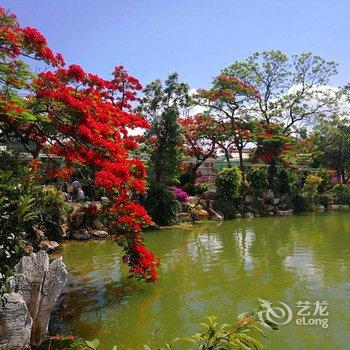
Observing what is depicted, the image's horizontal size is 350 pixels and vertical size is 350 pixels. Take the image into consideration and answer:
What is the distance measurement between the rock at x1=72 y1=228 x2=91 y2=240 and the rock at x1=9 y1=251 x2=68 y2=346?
9.10 m

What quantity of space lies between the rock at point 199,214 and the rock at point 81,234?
6140 mm

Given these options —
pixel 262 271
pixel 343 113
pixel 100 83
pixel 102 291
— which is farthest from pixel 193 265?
pixel 343 113

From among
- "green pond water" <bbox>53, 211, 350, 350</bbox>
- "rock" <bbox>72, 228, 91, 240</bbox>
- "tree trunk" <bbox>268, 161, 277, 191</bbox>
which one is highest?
"tree trunk" <bbox>268, 161, 277, 191</bbox>

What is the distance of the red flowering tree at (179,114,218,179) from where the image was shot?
78.7 ft

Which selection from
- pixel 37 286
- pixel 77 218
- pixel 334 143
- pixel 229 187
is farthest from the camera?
pixel 334 143

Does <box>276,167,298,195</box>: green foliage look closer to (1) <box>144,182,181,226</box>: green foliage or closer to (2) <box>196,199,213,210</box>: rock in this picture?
(2) <box>196,199,213,210</box>: rock

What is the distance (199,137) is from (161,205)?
7.82m

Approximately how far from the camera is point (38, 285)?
5586 millimetres

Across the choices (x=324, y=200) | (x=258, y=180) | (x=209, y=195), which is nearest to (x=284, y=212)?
(x=258, y=180)

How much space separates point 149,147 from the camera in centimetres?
1902

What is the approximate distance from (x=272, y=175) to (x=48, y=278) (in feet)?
69.4

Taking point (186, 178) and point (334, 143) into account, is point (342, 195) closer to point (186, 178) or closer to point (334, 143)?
point (334, 143)

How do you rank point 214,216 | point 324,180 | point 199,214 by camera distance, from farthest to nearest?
point 324,180 < point 214,216 < point 199,214

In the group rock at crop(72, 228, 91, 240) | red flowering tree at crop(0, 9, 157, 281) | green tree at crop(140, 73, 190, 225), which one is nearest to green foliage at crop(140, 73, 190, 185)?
green tree at crop(140, 73, 190, 225)
